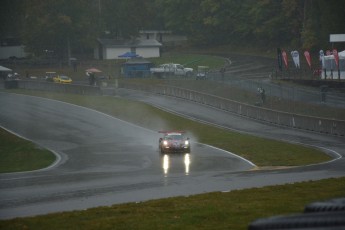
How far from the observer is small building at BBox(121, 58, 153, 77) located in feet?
A: 284

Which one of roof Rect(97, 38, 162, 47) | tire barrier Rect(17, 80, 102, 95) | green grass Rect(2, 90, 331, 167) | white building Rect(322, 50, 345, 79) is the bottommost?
green grass Rect(2, 90, 331, 167)

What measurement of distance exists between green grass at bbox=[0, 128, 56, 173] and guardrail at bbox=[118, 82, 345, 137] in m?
18.1

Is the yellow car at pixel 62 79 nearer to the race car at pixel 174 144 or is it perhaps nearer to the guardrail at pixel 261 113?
the guardrail at pixel 261 113

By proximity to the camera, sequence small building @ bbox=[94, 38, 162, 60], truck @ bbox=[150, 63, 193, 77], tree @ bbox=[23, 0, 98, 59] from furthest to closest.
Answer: small building @ bbox=[94, 38, 162, 60]
tree @ bbox=[23, 0, 98, 59]
truck @ bbox=[150, 63, 193, 77]

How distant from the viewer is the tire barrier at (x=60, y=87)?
7072cm

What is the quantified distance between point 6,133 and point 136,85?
27950 millimetres

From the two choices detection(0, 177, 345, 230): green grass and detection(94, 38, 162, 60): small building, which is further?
detection(94, 38, 162, 60): small building

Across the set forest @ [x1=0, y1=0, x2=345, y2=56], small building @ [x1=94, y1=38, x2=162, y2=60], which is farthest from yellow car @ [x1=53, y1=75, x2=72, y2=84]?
small building @ [x1=94, y1=38, x2=162, y2=60]

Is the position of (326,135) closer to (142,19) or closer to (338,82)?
(338,82)

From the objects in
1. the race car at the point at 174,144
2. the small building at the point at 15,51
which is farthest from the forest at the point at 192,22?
the race car at the point at 174,144

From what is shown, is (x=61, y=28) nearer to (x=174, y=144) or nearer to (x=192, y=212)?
(x=174, y=144)

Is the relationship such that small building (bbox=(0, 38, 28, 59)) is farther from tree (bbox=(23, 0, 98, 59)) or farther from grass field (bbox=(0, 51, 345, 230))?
grass field (bbox=(0, 51, 345, 230))

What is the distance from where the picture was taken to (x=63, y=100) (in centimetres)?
6644

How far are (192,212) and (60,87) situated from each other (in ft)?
188
